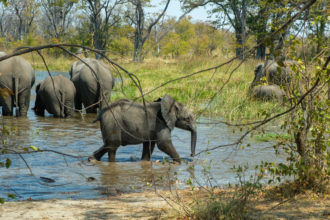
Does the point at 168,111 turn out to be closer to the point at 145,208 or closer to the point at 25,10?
the point at 145,208

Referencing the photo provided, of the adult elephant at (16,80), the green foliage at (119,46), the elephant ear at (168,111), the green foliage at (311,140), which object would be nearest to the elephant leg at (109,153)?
the elephant ear at (168,111)

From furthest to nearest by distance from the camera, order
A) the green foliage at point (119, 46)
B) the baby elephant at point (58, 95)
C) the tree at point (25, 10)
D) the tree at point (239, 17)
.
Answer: the tree at point (25, 10) < the green foliage at point (119, 46) < the baby elephant at point (58, 95) < the tree at point (239, 17)

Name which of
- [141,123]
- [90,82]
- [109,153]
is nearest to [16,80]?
[90,82]

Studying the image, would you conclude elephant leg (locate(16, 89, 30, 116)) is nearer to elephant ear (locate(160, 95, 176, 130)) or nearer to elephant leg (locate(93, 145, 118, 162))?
elephant leg (locate(93, 145, 118, 162))

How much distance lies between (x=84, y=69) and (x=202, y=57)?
11.1 meters

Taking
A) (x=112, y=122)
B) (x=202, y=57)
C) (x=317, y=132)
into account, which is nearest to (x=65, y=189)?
(x=112, y=122)

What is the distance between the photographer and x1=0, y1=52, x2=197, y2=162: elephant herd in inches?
307

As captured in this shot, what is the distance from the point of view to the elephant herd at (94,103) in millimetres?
7793

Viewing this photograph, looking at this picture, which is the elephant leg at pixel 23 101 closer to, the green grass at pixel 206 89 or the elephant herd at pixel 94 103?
the elephant herd at pixel 94 103

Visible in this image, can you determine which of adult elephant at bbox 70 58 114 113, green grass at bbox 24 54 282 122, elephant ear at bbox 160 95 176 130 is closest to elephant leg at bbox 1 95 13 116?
green grass at bbox 24 54 282 122

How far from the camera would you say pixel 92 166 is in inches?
298

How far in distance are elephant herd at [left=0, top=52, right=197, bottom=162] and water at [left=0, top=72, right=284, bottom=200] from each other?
0.46 metres

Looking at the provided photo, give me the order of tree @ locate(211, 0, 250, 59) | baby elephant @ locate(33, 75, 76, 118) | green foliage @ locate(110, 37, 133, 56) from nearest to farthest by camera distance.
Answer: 1. tree @ locate(211, 0, 250, 59)
2. baby elephant @ locate(33, 75, 76, 118)
3. green foliage @ locate(110, 37, 133, 56)

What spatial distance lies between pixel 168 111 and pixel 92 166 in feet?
4.96
